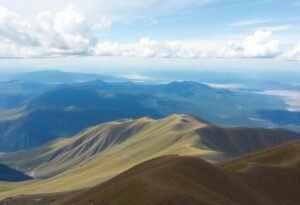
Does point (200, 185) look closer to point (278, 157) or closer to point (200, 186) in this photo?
point (200, 186)

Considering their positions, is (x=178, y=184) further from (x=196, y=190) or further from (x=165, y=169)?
(x=165, y=169)

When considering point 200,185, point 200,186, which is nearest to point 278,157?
point 200,185

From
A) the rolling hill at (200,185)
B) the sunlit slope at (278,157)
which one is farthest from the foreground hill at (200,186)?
the sunlit slope at (278,157)

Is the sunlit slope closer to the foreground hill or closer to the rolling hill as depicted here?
the rolling hill

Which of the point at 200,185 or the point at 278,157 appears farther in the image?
the point at 278,157

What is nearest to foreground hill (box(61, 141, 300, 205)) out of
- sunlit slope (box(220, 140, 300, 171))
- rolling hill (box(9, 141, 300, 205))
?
rolling hill (box(9, 141, 300, 205))

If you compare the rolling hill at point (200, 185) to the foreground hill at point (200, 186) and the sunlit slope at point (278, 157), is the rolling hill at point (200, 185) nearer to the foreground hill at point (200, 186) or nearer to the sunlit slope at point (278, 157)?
the foreground hill at point (200, 186)

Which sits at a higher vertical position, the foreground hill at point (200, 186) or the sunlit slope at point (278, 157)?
the foreground hill at point (200, 186)

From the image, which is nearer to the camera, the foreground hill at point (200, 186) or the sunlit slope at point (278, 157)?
the foreground hill at point (200, 186)

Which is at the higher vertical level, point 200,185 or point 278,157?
point 200,185

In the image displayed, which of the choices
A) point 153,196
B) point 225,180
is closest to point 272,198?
point 225,180
